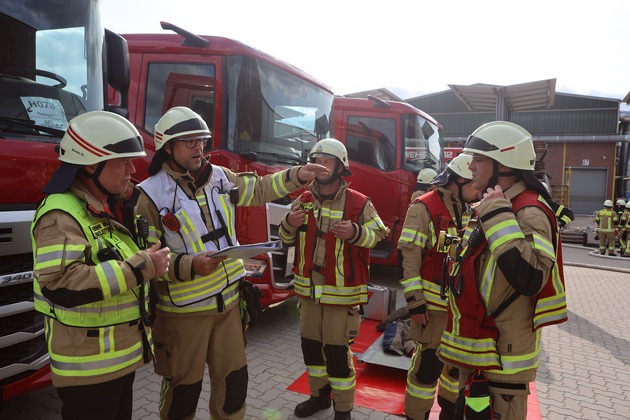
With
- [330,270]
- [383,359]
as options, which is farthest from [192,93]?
[383,359]

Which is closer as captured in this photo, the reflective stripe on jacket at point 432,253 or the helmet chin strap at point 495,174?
the helmet chin strap at point 495,174

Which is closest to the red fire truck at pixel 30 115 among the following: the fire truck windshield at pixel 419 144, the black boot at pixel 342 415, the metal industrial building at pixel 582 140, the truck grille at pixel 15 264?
the truck grille at pixel 15 264

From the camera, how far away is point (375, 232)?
3342 millimetres

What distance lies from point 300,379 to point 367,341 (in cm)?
120

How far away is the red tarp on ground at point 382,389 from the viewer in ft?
11.7

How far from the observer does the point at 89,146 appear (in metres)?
1.95

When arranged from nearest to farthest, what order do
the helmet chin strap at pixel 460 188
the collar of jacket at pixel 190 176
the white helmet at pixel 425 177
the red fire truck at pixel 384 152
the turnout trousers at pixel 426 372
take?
the collar of jacket at pixel 190 176 < the turnout trousers at pixel 426 372 < the helmet chin strap at pixel 460 188 < the white helmet at pixel 425 177 < the red fire truck at pixel 384 152

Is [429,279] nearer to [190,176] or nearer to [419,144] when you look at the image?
[190,176]

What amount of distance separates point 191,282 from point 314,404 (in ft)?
5.34

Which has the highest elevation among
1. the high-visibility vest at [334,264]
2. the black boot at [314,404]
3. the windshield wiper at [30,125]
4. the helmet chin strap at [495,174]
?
the windshield wiper at [30,125]

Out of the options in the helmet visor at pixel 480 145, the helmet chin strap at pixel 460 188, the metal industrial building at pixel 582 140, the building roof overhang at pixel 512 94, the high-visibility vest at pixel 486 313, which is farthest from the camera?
the metal industrial building at pixel 582 140

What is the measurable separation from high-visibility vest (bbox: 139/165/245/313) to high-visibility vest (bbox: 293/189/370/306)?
2.81 ft

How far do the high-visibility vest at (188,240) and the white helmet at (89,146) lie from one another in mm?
480

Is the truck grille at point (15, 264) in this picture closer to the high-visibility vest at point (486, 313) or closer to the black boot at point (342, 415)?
the black boot at point (342, 415)
